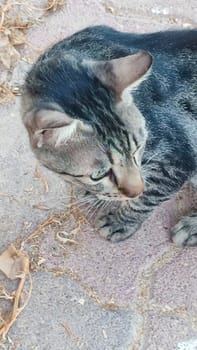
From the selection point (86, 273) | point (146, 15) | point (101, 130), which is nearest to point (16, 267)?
point (86, 273)

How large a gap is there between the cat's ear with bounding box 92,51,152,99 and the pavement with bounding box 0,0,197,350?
0.79 metres

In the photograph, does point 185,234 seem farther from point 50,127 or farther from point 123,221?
point 50,127

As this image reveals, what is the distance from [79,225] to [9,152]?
0.42 m

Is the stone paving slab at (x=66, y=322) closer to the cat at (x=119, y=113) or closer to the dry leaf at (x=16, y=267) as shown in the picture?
the dry leaf at (x=16, y=267)

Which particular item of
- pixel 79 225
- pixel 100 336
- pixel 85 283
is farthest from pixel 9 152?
pixel 100 336

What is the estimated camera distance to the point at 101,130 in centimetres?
245

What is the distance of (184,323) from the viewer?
112 inches

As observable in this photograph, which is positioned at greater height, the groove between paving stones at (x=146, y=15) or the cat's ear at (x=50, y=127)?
the cat's ear at (x=50, y=127)

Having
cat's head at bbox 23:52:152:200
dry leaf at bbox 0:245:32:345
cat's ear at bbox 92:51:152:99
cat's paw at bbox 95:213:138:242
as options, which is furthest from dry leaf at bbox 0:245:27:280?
→ cat's ear at bbox 92:51:152:99

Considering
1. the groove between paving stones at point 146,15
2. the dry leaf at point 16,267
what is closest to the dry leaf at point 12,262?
the dry leaf at point 16,267

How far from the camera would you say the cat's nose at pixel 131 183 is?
251 centimetres

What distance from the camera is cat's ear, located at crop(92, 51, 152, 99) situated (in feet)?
7.64

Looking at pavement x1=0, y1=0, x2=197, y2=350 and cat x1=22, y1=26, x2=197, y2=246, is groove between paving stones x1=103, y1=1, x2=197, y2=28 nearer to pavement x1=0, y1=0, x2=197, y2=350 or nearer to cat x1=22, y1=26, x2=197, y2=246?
pavement x1=0, y1=0, x2=197, y2=350

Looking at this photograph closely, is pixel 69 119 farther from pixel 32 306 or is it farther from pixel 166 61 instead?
pixel 32 306
